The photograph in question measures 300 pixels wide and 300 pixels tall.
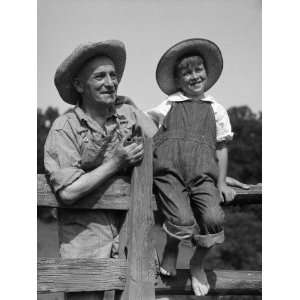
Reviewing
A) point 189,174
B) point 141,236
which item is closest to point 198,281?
point 141,236

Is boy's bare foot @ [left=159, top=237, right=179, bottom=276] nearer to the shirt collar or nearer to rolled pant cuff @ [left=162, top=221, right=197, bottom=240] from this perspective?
rolled pant cuff @ [left=162, top=221, right=197, bottom=240]

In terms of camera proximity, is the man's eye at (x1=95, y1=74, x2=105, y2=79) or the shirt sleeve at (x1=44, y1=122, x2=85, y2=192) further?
the man's eye at (x1=95, y1=74, x2=105, y2=79)

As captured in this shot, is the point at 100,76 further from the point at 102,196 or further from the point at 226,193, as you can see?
the point at 226,193

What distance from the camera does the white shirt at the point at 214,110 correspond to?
3.83 m

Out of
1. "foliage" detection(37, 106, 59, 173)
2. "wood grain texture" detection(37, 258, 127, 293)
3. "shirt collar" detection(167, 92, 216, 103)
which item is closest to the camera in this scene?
"wood grain texture" detection(37, 258, 127, 293)

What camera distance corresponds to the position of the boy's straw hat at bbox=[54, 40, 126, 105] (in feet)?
11.9

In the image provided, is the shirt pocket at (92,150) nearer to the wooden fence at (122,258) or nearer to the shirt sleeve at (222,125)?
the wooden fence at (122,258)

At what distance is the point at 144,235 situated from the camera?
11.8 feet

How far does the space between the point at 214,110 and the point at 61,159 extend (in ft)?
2.97

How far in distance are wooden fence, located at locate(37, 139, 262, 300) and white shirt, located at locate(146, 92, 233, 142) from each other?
10.5 inches

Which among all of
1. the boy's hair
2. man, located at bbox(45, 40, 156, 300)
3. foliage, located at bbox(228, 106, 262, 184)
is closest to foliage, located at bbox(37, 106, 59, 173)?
man, located at bbox(45, 40, 156, 300)

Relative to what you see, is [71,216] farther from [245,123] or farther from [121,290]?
[245,123]

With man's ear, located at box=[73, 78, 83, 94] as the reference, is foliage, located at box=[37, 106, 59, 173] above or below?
below
